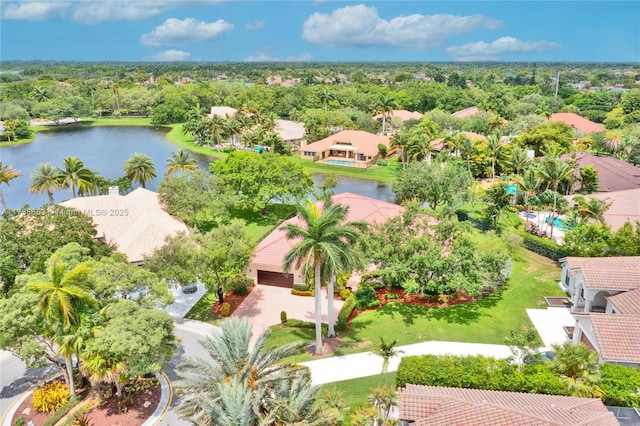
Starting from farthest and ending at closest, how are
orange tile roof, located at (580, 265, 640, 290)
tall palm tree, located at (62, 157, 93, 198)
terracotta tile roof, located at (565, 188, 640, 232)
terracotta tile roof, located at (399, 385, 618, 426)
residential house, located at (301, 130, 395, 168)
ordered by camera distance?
residential house, located at (301, 130, 395, 168)
tall palm tree, located at (62, 157, 93, 198)
terracotta tile roof, located at (565, 188, 640, 232)
orange tile roof, located at (580, 265, 640, 290)
terracotta tile roof, located at (399, 385, 618, 426)

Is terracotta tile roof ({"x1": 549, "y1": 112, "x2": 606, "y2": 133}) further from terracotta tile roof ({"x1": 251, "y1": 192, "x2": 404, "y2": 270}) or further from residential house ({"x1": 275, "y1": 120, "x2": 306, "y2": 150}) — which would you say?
terracotta tile roof ({"x1": 251, "y1": 192, "x2": 404, "y2": 270})

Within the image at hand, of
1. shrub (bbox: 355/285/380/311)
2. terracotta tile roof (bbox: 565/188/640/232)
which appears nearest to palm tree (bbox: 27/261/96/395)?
shrub (bbox: 355/285/380/311)

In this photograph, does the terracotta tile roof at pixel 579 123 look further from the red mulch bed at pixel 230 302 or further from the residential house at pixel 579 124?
the red mulch bed at pixel 230 302

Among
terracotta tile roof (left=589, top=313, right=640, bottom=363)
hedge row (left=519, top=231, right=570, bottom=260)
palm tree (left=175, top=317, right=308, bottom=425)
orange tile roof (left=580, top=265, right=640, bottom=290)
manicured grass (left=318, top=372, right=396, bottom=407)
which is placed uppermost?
palm tree (left=175, top=317, right=308, bottom=425)

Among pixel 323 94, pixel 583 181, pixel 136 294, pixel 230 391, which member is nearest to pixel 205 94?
pixel 323 94

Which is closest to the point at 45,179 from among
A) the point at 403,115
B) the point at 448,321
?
the point at 448,321

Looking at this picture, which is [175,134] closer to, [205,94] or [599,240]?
[205,94]

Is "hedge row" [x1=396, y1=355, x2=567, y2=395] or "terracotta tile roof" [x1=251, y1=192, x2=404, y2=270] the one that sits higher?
"terracotta tile roof" [x1=251, y1=192, x2=404, y2=270]

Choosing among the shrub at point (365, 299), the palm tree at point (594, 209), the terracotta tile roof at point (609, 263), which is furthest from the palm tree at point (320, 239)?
the palm tree at point (594, 209)
